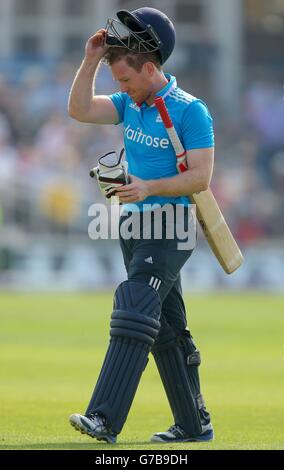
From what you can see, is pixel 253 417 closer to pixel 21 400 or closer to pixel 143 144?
pixel 21 400

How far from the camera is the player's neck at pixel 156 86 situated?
751cm

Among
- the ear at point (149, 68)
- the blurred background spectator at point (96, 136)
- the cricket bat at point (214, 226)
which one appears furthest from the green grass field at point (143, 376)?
the blurred background spectator at point (96, 136)

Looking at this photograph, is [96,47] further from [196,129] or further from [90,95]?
[196,129]

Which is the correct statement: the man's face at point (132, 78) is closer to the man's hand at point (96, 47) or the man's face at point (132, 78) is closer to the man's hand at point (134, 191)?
the man's hand at point (96, 47)

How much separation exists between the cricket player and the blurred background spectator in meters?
16.0

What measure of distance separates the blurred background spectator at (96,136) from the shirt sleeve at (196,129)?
53.4 feet

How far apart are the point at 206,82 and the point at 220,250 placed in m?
22.2

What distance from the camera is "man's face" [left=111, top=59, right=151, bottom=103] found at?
24.5ft

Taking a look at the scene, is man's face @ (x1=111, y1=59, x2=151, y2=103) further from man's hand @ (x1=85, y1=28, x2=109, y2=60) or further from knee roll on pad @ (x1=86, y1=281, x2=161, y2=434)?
knee roll on pad @ (x1=86, y1=281, x2=161, y2=434)

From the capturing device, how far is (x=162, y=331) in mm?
7680

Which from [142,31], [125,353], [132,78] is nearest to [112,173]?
[132,78]

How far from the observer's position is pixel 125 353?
23.6 feet

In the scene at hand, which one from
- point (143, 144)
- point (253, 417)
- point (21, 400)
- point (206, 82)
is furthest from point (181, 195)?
point (206, 82)

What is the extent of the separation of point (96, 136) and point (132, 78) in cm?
1769
